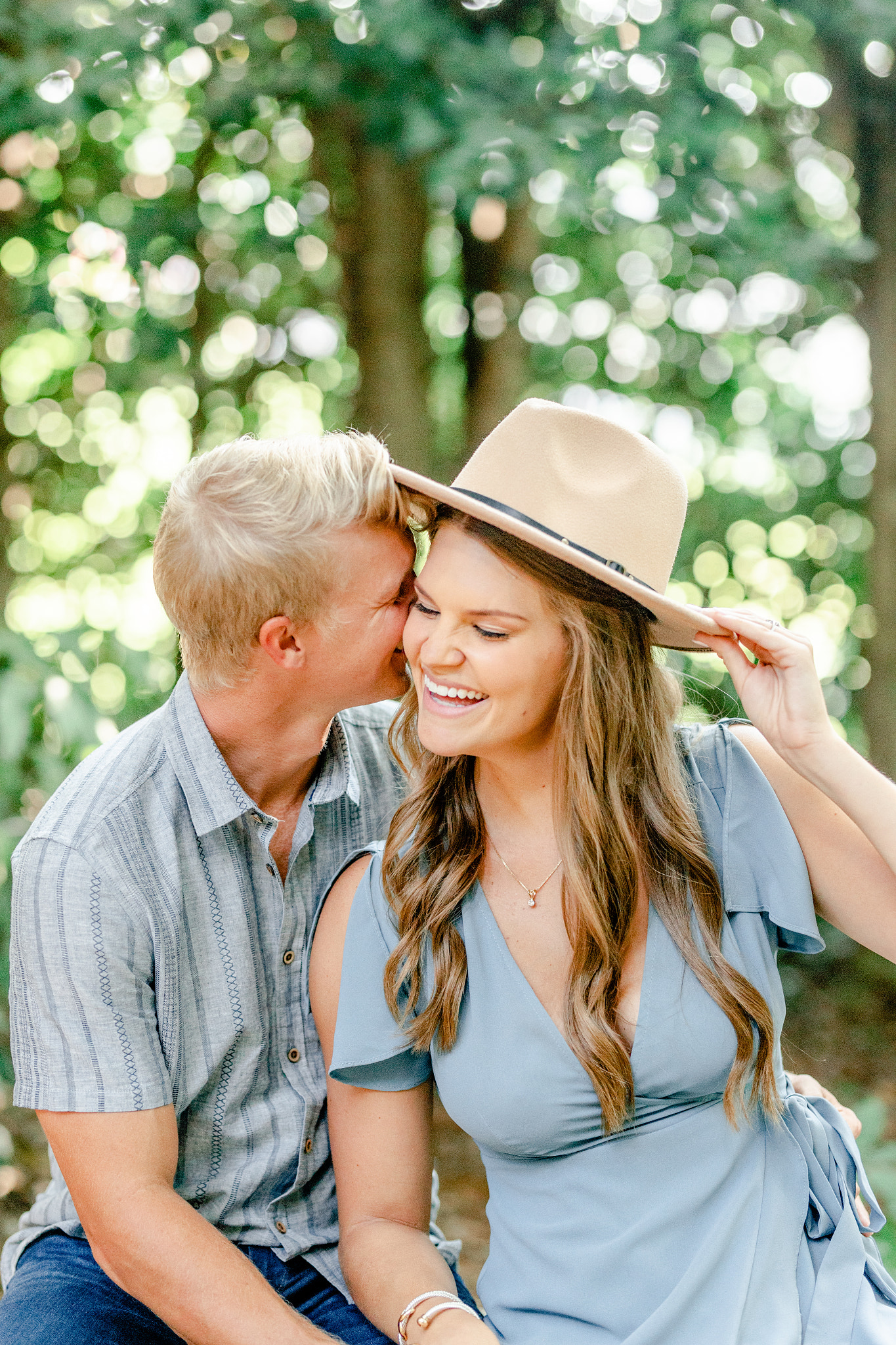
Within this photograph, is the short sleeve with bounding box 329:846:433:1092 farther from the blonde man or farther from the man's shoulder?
the man's shoulder

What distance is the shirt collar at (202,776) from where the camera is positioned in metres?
2.05

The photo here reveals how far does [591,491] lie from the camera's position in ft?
6.06

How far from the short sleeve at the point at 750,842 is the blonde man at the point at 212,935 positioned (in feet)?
2.01

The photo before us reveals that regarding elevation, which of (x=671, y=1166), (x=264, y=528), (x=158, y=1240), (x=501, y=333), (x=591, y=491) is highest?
(x=591, y=491)

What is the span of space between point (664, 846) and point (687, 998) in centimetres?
26

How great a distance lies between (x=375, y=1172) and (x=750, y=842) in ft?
2.73

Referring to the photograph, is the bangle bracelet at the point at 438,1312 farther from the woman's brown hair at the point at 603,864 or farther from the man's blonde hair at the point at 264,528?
the man's blonde hair at the point at 264,528

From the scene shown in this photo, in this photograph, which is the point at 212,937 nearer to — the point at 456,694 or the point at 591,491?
the point at 456,694

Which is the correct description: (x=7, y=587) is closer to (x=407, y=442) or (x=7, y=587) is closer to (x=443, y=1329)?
(x=407, y=442)

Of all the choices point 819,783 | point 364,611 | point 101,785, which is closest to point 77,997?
point 101,785

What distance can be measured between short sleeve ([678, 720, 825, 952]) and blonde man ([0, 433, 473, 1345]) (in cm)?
61

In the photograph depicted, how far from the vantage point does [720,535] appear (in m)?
5.53

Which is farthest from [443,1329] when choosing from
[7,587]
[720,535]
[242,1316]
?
[720,535]

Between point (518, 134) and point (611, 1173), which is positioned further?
point (518, 134)
